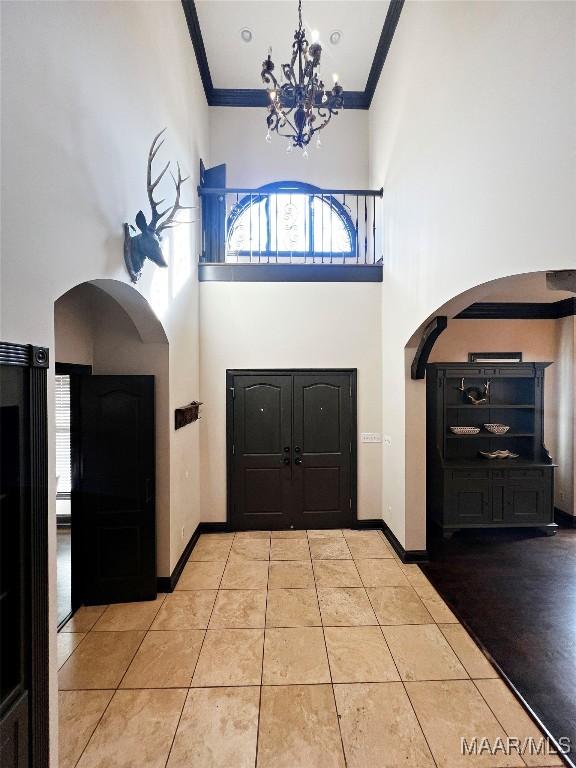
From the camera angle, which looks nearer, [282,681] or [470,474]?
[282,681]

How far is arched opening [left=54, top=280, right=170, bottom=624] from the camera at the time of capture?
10.6 ft

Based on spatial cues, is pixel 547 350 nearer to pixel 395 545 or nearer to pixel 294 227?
pixel 395 545

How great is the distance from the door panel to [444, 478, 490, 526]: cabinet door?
7.08 feet

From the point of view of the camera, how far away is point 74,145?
192cm

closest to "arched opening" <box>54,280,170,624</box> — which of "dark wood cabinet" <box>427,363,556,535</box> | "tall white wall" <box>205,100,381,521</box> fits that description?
"tall white wall" <box>205,100,381,521</box>

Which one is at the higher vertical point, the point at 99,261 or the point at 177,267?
the point at 177,267

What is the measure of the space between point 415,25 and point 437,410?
448cm

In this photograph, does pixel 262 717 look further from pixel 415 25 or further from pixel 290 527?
pixel 415 25

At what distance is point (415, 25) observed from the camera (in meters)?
3.90

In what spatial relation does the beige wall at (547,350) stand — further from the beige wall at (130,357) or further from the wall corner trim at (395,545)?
the beige wall at (130,357)

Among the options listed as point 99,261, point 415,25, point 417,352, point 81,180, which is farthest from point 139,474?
point 415,25

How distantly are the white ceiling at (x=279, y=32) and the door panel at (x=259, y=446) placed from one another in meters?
4.53

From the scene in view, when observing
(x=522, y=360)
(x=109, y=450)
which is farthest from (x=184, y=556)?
(x=522, y=360)

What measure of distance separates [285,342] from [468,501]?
3.21 metres
